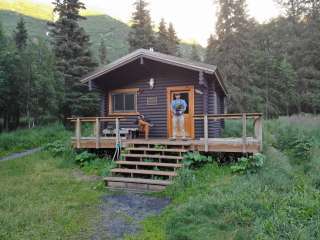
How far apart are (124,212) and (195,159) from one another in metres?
2.96

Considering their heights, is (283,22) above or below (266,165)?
above

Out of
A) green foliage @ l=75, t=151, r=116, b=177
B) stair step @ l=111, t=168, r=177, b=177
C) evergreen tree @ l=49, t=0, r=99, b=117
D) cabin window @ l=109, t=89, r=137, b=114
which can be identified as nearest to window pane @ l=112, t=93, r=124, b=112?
cabin window @ l=109, t=89, r=137, b=114

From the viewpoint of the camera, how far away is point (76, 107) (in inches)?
664

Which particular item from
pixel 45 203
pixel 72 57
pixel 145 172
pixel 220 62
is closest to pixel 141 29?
pixel 220 62

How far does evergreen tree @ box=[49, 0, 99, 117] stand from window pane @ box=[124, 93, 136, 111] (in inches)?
239

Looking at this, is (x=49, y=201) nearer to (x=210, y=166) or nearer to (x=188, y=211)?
(x=188, y=211)

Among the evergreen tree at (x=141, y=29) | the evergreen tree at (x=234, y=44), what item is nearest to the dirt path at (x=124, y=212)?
the evergreen tree at (x=234, y=44)

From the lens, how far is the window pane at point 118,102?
38.1 feet

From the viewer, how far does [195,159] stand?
7.88 m

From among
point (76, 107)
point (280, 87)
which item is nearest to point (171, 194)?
point (76, 107)

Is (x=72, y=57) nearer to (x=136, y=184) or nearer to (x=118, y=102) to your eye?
(x=118, y=102)

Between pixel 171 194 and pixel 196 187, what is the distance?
0.60 m

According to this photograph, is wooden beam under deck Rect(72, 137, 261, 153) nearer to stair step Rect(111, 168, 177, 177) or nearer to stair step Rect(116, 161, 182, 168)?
stair step Rect(116, 161, 182, 168)

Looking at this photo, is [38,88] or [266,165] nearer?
[266,165]
